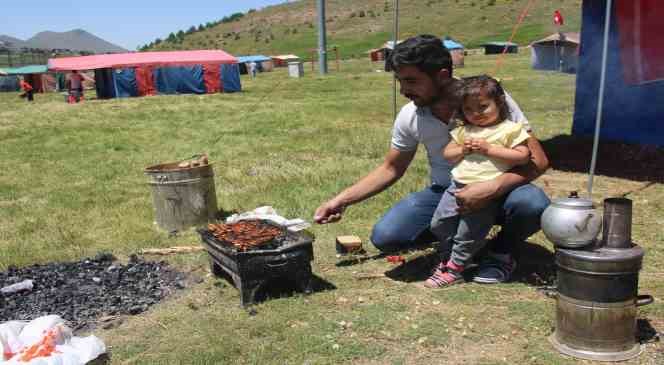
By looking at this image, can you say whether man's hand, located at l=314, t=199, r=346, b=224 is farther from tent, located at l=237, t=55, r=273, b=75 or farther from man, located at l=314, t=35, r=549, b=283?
tent, located at l=237, t=55, r=273, b=75

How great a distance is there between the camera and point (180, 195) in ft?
17.2

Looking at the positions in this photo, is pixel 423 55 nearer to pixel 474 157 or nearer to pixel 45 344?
pixel 474 157

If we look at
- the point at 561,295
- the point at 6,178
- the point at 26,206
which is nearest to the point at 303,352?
the point at 561,295

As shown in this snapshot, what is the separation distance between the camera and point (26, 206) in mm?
6535

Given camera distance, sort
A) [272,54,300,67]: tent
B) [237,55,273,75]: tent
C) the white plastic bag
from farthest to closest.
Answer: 1. [272,54,300,67]: tent
2. [237,55,273,75]: tent
3. the white plastic bag

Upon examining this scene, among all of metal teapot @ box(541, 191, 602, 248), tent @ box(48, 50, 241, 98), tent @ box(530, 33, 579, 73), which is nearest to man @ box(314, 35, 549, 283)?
metal teapot @ box(541, 191, 602, 248)

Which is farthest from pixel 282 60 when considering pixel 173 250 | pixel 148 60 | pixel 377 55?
pixel 173 250

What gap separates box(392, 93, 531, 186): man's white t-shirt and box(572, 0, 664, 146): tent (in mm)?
3649

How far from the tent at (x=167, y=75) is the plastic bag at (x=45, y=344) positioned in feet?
A: 72.0

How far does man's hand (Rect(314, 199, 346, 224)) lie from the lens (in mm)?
3713

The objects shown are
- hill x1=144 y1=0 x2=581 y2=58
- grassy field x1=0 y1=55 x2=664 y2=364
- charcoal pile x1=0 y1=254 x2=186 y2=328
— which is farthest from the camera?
hill x1=144 y1=0 x2=581 y2=58

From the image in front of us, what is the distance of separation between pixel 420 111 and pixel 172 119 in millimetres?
11926

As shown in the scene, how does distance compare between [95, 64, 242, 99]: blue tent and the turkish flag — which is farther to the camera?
[95, 64, 242, 99]: blue tent

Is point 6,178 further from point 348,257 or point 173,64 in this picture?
point 173,64
